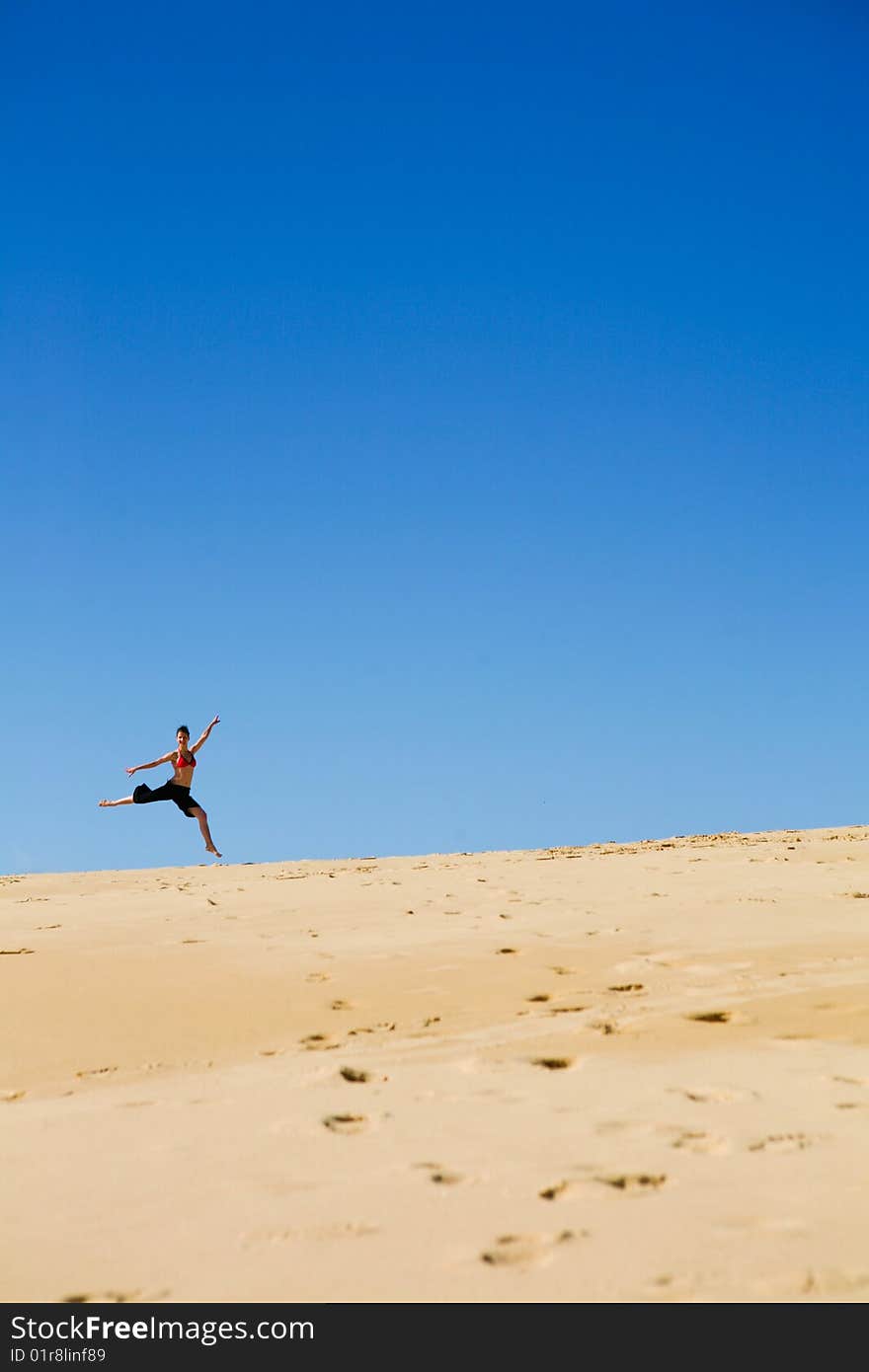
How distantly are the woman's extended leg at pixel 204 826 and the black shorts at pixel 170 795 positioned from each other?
0.06m

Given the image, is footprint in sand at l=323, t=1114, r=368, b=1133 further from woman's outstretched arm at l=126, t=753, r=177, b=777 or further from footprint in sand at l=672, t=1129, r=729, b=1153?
woman's outstretched arm at l=126, t=753, r=177, b=777

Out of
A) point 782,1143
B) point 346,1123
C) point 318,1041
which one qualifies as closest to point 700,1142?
point 782,1143

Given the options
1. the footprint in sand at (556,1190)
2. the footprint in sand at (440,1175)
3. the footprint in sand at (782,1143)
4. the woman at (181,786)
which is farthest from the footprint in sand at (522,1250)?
the woman at (181,786)

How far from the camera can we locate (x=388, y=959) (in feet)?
21.2

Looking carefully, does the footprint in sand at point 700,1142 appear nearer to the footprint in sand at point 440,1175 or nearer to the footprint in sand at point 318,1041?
the footprint in sand at point 440,1175

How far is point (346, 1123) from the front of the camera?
137 inches

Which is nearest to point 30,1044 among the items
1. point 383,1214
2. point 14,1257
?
point 14,1257

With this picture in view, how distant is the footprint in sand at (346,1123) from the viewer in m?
3.41

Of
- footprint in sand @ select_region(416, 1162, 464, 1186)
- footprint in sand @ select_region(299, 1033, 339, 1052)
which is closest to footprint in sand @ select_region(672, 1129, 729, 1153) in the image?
footprint in sand @ select_region(416, 1162, 464, 1186)

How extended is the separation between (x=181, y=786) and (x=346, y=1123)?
11.6 meters

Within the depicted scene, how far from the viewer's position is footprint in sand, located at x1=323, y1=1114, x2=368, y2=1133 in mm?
3414

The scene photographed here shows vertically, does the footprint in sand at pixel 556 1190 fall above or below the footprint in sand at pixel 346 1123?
below

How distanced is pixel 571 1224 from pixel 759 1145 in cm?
85
